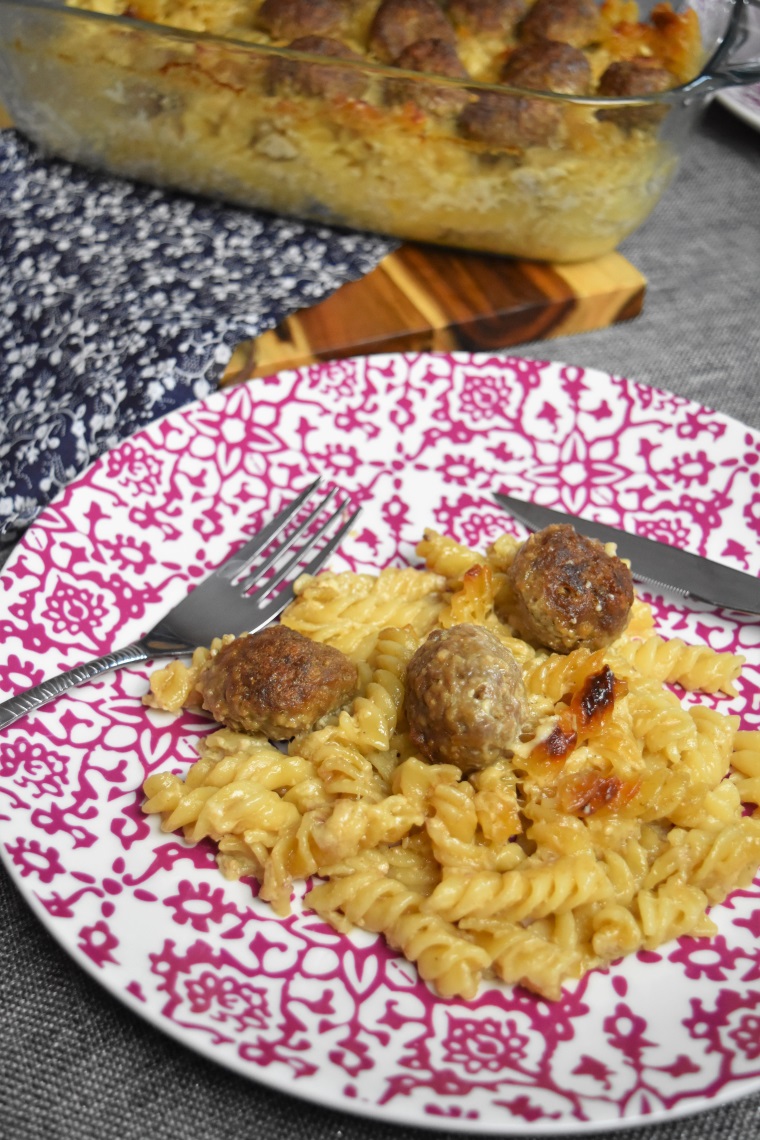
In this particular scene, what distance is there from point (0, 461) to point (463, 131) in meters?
1.95

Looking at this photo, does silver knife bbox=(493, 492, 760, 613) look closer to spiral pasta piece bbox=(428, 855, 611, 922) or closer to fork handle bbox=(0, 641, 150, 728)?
spiral pasta piece bbox=(428, 855, 611, 922)

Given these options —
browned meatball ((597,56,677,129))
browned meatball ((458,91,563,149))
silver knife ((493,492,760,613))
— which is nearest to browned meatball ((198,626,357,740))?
silver knife ((493,492,760,613))

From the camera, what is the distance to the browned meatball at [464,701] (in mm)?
2461

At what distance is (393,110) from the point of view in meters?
3.98

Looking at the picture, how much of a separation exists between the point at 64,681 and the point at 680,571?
171cm

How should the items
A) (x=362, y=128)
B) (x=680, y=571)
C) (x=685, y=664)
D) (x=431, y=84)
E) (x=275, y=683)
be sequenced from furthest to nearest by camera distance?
(x=362, y=128)
(x=431, y=84)
(x=680, y=571)
(x=685, y=664)
(x=275, y=683)

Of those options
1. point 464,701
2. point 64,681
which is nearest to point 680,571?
point 464,701

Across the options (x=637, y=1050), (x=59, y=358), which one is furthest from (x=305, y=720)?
(x=59, y=358)

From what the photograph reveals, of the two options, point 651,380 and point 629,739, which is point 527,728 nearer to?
point 629,739

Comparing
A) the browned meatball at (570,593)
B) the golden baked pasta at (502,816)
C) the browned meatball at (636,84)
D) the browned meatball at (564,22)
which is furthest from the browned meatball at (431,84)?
the golden baked pasta at (502,816)

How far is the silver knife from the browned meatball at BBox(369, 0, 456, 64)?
2.08 metres

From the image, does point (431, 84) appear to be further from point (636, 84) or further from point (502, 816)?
point (502, 816)

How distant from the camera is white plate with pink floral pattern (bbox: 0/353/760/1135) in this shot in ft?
6.73

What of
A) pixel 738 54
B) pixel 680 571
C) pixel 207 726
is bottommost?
pixel 207 726
